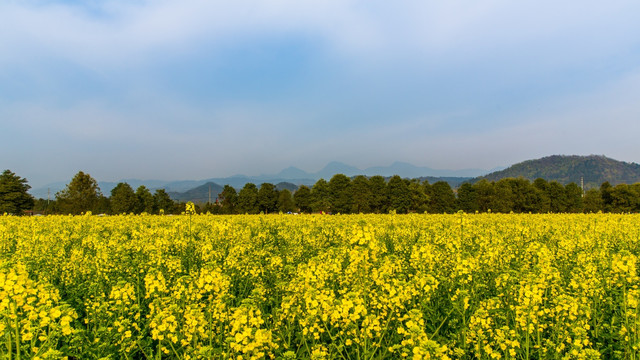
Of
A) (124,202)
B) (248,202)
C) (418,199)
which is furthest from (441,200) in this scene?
(124,202)

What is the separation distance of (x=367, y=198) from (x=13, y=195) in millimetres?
68383

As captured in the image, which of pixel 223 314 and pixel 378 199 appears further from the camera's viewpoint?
pixel 378 199

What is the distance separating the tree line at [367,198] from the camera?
6594 cm

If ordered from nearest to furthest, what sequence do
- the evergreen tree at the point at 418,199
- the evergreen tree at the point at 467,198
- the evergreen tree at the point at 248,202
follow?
the evergreen tree at the point at 418,199
the evergreen tree at the point at 467,198
the evergreen tree at the point at 248,202

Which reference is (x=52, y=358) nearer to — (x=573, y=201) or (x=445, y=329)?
(x=445, y=329)

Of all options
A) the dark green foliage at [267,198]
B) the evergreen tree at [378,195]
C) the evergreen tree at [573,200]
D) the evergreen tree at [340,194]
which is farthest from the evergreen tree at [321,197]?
the evergreen tree at [573,200]

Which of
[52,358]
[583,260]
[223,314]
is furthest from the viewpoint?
[583,260]

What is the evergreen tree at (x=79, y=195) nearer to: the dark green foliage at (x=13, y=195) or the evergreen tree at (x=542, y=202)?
the dark green foliage at (x=13, y=195)

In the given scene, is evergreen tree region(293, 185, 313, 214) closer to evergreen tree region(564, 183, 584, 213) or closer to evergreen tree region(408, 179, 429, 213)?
evergreen tree region(408, 179, 429, 213)

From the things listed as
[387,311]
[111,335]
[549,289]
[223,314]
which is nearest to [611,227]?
[549,289]

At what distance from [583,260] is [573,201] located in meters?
86.9

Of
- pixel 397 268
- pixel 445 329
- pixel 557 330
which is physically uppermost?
pixel 397 268

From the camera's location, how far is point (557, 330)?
4633 mm

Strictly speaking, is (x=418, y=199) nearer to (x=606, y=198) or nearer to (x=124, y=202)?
(x=606, y=198)
